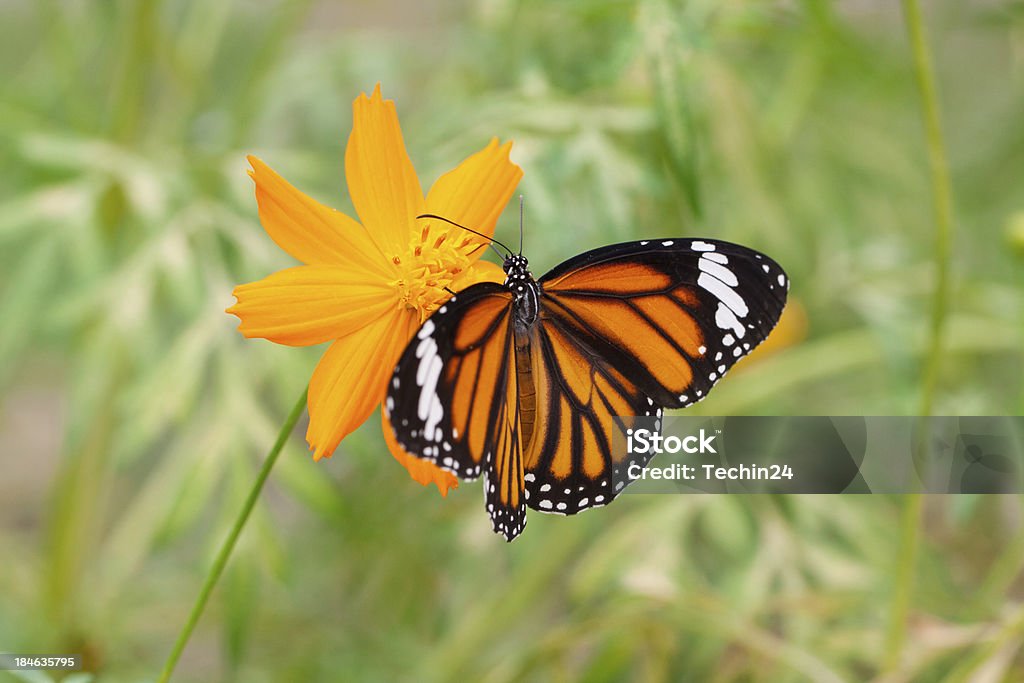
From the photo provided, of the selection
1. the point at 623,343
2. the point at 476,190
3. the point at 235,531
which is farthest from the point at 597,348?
the point at 235,531

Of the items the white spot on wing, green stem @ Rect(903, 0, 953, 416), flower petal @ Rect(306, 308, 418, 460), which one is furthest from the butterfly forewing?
green stem @ Rect(903, 0, 953, 416)

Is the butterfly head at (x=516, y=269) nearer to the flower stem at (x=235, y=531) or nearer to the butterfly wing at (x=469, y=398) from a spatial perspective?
the butterfly wing at (x=469, y=398)

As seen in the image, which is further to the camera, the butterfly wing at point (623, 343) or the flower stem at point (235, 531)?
the butterfly wing at point (623, 343)

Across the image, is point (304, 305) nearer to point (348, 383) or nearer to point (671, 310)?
point (348, 383)

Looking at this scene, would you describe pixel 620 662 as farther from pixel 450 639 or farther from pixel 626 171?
pixel 626 171

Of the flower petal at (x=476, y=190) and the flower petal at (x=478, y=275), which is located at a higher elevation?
the flower petal at (x=476, y=190)

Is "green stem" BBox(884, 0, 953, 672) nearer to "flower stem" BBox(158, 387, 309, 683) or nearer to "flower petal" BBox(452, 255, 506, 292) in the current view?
"flower petal" BBox(452, 255, 506, 292)

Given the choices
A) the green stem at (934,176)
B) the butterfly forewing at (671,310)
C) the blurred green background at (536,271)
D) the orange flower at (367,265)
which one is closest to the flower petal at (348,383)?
the orange flower at (367,265)
